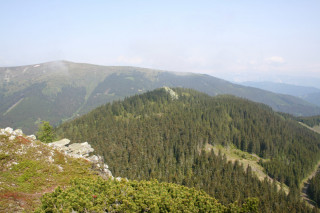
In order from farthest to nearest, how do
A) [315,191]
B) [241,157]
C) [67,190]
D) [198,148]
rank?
1. [241,157]
2. [198,148]
3. [315,191]
4. [67,190]

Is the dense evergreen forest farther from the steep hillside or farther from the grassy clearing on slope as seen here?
the steep hillside

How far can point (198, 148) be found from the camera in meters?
142

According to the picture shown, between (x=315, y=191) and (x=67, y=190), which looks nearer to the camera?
(x=67, y=190)

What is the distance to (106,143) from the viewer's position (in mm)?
125125

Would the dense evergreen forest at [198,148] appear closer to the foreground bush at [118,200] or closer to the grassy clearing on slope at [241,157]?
the grassy clearing on slope at [241,157]

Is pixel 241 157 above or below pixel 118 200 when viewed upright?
below

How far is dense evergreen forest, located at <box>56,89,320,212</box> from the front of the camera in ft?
338

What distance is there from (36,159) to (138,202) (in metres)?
29.6

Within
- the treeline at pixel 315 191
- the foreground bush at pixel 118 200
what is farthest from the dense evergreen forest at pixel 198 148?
the foreground bush at pixel 118 200

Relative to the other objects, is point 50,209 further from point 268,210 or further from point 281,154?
point 281,154

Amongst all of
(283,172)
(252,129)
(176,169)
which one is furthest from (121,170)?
(252,129)

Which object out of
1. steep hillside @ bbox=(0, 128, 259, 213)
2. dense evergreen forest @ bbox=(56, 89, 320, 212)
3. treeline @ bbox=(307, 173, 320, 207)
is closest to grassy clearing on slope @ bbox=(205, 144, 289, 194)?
dense evergreen forest @ bbox=(56, 89, 320, 212)

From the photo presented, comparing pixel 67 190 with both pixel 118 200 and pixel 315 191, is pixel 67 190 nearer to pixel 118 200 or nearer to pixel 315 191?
pixel 118 200

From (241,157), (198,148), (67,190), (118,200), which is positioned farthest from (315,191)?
(67,190)
